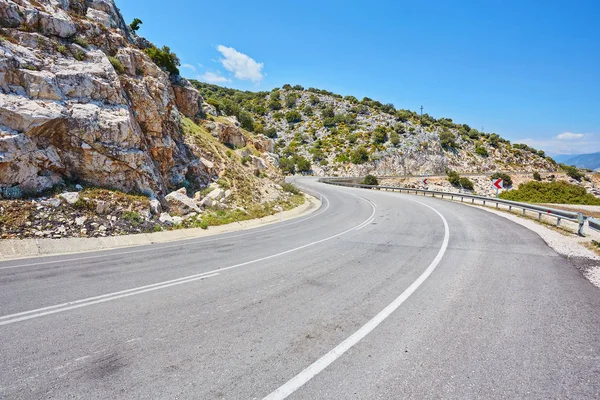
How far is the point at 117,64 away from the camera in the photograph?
15711 millimetres

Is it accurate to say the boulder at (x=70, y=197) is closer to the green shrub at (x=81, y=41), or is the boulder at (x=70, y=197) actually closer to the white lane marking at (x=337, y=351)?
the green shrub at (x=81, y=41)

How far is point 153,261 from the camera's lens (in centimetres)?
791

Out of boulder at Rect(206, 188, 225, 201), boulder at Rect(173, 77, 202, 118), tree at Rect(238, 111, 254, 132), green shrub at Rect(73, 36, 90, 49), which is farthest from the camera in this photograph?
tree at Rect(238, 111, 254, 132)

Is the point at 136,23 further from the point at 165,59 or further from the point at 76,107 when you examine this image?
the point at 76,107

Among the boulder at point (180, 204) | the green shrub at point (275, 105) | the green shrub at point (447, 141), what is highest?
the green shrub at point (275, 105)

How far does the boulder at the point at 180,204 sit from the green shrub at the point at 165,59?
1370 cm

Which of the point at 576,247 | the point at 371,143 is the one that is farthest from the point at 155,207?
the point at 371,143

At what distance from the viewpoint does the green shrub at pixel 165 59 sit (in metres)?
22.6

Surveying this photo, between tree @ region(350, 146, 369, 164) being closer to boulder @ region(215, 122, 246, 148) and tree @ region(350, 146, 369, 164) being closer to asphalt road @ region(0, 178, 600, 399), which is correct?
boulder @ region(215, 122, 246, 148)

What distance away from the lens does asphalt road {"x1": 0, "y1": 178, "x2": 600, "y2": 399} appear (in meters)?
2.92

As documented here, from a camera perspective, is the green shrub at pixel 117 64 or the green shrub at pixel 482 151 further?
the green shrub at pixel 482 151

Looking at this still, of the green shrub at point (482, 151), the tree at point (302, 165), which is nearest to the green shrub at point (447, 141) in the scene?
the green shrub at point (482, 151)

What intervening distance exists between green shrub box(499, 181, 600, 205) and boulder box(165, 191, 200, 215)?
103 ft

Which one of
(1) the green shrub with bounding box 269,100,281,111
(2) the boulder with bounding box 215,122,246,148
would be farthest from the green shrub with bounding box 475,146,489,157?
(2) the boulder with bounding box 215,122,246,148
